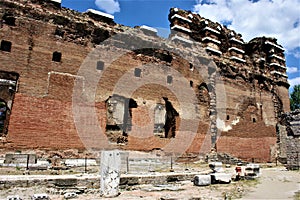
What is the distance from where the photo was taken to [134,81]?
1401 cm

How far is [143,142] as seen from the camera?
44.0ft

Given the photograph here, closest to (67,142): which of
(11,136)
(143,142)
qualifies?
(11,136)

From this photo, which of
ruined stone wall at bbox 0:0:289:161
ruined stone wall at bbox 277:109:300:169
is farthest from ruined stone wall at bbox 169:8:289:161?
ruined stone wall at bbox 277:109:300:169

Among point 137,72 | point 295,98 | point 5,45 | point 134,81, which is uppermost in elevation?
point 295,98

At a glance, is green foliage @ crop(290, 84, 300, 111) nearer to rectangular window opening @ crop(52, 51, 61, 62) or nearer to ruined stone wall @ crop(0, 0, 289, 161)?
ruined stone wall @ crop(0, 0, 289, 161)

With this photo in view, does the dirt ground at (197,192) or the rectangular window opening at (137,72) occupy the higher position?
the rectangular window opening at (137,72)

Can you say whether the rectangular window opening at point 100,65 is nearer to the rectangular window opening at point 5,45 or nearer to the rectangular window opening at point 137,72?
the rectangular window opening at point 137,72

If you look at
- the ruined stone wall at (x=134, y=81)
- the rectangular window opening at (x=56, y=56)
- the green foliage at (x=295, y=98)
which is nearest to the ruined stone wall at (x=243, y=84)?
the ruined stone wall at (x=134, y=81)

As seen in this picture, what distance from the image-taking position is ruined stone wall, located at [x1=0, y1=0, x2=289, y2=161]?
11.4m

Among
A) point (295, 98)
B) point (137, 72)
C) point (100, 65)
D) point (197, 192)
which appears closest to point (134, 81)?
point (137, 72)

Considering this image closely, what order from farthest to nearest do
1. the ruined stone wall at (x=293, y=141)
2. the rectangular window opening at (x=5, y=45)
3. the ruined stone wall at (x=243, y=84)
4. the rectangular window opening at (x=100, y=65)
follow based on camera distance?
the ruined stone wall at (x=243, y=84)
the rectangular window opening at (x=100, y=65)
the ruined stone wall at (x=293, y=141)
the rectangular window opening at (x=5, y=45)

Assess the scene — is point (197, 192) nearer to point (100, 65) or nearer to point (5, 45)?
point (100, 65)

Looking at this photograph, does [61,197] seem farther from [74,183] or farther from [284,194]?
[284,194]

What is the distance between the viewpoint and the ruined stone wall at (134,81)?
1136 cm
